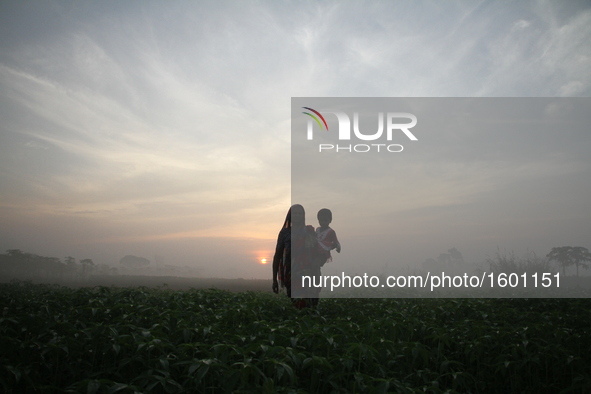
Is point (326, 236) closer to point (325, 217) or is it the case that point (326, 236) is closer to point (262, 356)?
point (325, 217)

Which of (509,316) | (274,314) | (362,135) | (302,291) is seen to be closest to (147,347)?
(274,314)

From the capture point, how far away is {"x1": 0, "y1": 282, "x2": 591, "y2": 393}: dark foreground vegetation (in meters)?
2.94

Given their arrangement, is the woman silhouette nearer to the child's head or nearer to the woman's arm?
the woman's arm

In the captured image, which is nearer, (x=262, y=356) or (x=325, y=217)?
(x=262, y=356)

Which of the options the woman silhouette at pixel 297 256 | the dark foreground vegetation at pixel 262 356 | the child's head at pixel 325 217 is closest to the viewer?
the dark foreground vegetation at pixel 262 356

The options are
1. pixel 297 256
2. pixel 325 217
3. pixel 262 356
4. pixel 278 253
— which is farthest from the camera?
pixel 325 217

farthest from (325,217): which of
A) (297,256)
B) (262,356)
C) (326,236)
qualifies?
(262,356)

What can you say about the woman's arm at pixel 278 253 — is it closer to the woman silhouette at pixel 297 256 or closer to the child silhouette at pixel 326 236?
the woman silhouette at pixel 297 256

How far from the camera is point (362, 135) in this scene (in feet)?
35.1

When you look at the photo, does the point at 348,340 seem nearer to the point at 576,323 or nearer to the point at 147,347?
the point at 147,347

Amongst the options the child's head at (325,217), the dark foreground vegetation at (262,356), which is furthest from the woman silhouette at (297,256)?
the dark foreground vegetation at (262,356)

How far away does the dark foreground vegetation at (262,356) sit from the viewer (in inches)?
116

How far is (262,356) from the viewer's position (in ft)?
10.8

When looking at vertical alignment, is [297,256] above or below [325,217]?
below
